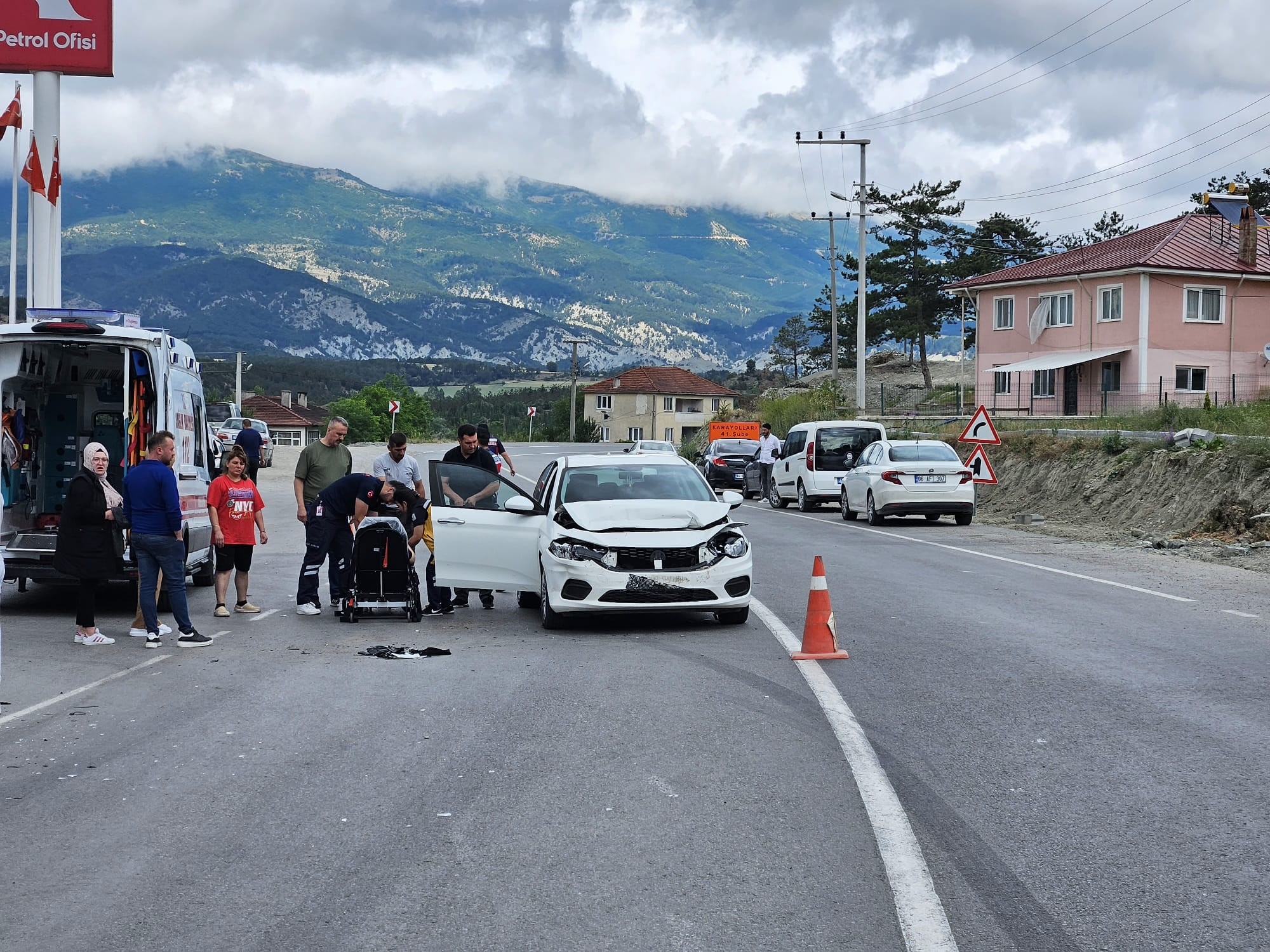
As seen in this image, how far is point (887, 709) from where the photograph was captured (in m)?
8.32

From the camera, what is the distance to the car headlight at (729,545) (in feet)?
39.5

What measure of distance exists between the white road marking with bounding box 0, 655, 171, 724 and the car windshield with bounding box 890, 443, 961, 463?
1722 centimetres

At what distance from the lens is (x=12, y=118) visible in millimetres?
26703

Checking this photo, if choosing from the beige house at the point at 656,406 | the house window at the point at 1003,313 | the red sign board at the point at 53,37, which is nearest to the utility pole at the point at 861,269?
the house window at the point at 1003,313

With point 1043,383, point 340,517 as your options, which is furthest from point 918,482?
point 1043,383

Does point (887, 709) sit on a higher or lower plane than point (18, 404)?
lower

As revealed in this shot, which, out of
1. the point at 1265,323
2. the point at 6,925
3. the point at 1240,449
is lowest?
the point at 6,925

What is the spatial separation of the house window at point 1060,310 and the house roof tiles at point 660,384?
293 feet

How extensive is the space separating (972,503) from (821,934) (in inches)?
880

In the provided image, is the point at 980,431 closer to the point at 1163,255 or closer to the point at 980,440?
the point at 980,440

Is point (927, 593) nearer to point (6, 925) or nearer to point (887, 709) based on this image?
→ point (887, 709)

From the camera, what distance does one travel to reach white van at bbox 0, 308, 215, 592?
13.6 meters

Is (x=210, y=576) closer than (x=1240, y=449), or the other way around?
(x=210, y=576)

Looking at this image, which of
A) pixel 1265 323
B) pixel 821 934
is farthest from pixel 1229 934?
pixel 1265 323
